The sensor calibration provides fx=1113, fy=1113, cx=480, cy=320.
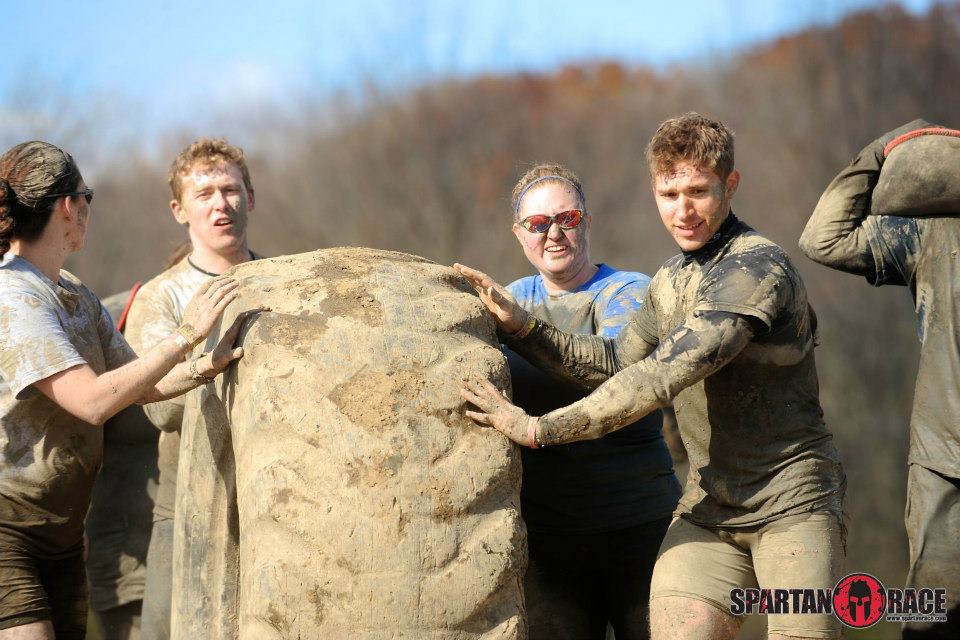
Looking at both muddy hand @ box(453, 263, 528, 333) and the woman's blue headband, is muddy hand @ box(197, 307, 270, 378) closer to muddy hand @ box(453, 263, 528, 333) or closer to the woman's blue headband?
muddy hand @ box(453, 263, 528, 333)

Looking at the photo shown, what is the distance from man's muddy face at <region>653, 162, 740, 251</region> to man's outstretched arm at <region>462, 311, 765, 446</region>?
1.18 feet

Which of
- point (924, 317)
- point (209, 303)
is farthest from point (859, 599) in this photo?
point (209, 303)

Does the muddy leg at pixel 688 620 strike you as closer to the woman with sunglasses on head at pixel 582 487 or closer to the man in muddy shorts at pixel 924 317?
the woman with sunglasses on head at pixel 582 487

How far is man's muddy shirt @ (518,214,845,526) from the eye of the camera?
11.0 ft

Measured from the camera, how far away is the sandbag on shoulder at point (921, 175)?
13.2ft

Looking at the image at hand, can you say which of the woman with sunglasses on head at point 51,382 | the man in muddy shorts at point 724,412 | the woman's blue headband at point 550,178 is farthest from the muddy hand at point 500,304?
the woman with sunglasses on head at point 51,382

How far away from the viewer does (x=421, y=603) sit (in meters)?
2.87

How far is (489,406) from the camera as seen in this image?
10.3 feet

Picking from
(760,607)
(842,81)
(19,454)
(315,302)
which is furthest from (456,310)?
(842,81)

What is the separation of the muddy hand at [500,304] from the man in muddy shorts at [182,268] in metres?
1.50

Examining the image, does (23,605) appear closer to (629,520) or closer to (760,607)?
(629,520)

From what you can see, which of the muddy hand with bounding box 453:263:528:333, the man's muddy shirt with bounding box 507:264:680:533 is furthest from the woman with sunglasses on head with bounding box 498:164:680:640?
the muddy hand with bounding box 453:263:528:333

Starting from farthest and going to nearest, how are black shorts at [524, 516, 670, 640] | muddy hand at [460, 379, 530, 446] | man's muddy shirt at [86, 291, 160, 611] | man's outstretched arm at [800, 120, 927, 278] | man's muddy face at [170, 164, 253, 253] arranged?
man's muddy shirt at [86, 291, 160, 611] < man's muddy face at [170, 164, 253, 253] < man's outstretched arm at [800, 120, 927, 278] < black shorts at [524, 516, 670, 640] < muddy hand at [460, 379, 530, 446]

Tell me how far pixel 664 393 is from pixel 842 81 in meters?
17.2
